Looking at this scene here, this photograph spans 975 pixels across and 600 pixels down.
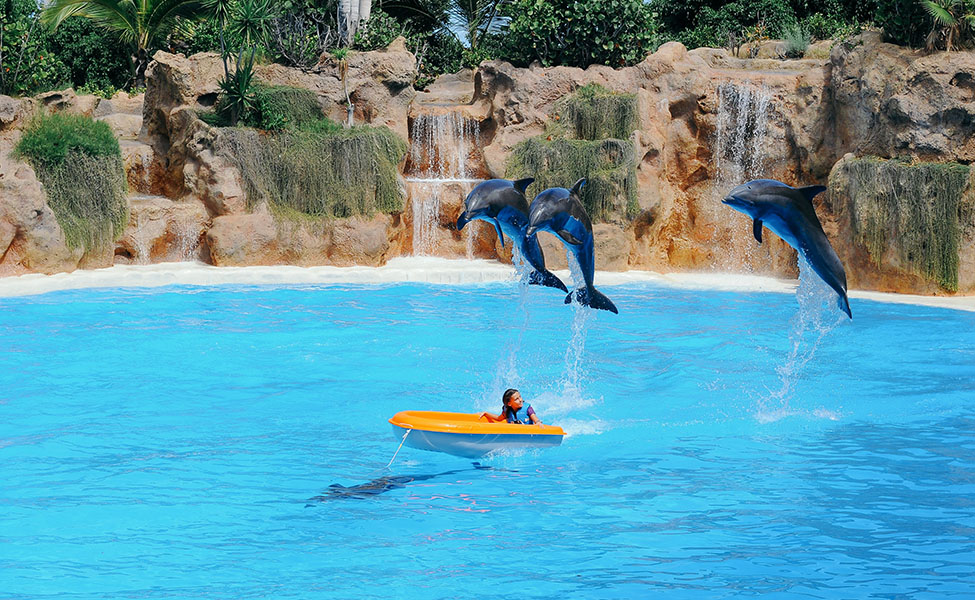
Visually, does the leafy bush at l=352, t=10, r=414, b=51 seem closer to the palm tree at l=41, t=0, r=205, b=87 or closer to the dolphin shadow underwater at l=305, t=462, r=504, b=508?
the palm tree at l=41, t=0, r=205, b=87

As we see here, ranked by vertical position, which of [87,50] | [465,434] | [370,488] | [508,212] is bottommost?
[370,488]

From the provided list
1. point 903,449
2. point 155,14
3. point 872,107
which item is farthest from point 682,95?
point 155,14

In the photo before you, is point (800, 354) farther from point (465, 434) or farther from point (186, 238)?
point (186, 238)

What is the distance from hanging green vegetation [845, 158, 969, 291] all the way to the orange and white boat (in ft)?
34.0

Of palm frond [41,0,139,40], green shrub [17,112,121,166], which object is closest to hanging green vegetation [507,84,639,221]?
green shrub [17,112,121,166]

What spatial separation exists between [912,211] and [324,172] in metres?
10.0

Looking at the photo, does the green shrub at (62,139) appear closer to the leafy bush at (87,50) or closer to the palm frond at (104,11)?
the palm frond at (104,11)

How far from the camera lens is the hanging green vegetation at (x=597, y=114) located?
19.6 meters

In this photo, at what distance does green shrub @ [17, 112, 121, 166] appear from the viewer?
17.8 metres

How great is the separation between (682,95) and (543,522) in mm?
14073

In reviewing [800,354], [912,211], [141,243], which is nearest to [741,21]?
[912,211]

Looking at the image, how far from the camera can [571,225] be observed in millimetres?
9305

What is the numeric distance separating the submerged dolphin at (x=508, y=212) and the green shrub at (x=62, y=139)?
437 inches

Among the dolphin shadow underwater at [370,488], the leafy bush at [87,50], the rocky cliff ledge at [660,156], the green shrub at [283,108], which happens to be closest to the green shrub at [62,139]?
the rocky cliff ledge at [660,156]
